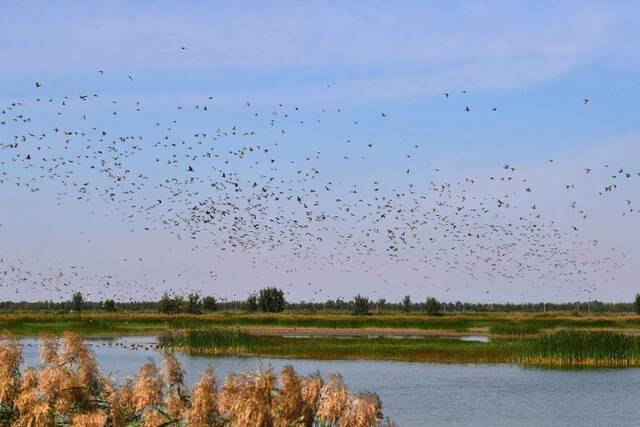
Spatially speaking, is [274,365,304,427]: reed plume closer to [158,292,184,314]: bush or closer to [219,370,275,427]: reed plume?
[219,370,275,427]: reed plume

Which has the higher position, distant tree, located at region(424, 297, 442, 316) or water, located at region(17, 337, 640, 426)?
distant tree, located at region(424, 297, 442, 316)

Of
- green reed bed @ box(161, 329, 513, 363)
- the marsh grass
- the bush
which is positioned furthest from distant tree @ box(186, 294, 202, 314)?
the marsh grass

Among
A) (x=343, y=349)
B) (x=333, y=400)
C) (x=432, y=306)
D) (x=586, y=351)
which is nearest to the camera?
(x=333, y=400)

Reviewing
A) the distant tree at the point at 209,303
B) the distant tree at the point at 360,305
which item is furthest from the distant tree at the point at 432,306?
the distant tree at the point at 209,303

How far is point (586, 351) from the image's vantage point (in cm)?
5222

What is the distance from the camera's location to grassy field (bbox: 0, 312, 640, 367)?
5328 cm

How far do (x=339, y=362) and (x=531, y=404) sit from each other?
20203 millimetres

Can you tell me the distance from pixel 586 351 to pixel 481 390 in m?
11.1

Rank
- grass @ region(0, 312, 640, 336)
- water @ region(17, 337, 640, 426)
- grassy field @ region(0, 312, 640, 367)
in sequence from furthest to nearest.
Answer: grass @ region(0, 312, 640, 336), grassy field @ region(0, 312, 640, 367), water @ region(17, 337, 640, 426)

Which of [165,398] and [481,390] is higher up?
[165,398]

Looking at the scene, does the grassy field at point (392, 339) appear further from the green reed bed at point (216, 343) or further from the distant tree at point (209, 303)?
the distant tree at point (209, 303)

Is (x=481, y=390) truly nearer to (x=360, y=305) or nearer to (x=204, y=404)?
(x=204, y=404)

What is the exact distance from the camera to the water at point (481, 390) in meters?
35.4

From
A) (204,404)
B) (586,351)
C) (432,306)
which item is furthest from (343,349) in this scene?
(432,306)
